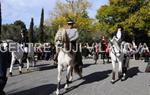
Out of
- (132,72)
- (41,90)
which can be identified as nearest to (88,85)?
(41,90)

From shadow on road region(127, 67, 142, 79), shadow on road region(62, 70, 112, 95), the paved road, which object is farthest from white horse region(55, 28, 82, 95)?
shadow on road region(127, 67, 142, 79)

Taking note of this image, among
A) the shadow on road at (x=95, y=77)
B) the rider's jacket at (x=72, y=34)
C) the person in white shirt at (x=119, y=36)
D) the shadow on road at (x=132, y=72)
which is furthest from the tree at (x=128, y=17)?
the rider's jacket at (x=72, y=34)

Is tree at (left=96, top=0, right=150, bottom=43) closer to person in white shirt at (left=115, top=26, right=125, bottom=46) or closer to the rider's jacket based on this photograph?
person in white shirt at (left=115, top=26, right=125, bottom=46)

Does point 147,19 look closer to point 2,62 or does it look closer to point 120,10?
point 120,10

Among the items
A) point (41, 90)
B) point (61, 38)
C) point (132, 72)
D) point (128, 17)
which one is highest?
point (128, 17)

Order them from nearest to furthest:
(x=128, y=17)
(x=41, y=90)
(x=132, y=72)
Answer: (x=41, y=90) < (x=132, y=72) < (x=128, y=17)

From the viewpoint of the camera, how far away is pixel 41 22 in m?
92.5

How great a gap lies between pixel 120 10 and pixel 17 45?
148 feet

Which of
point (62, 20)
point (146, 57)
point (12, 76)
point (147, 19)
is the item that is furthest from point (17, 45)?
point (62, 20)

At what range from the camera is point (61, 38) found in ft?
48.8

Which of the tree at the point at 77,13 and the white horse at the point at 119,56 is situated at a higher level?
the tree at the point at 77,13

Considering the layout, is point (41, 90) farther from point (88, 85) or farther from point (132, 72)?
point (132, 72)

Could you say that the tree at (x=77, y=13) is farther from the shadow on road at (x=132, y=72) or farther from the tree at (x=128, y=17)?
the shadow on road at (x=132, y=72)

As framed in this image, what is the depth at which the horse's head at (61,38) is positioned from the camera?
14836 millimetres
